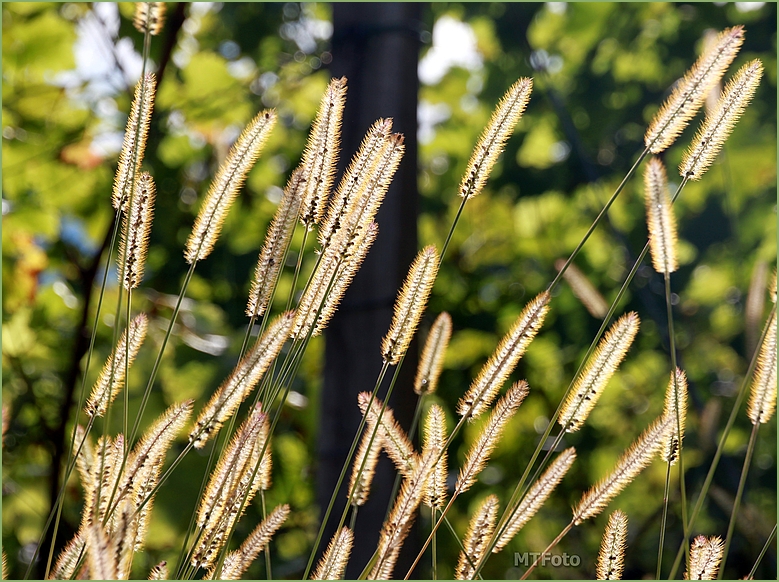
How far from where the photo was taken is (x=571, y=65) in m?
1.26

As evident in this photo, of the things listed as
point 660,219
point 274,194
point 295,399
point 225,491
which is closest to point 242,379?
point 225,491

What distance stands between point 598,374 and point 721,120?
18 cm

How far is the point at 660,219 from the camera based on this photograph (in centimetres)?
41

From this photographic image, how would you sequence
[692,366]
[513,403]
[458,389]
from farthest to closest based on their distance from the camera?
[692,366]
[458,389]
[513,403]

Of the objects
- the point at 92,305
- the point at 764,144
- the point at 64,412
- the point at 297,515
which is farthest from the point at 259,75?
the point at 764,144

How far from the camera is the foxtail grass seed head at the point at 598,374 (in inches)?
15.9

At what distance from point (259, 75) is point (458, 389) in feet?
2.20

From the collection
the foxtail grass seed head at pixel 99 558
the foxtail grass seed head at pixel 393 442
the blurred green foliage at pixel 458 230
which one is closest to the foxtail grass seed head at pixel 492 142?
the foxtail grass seed head at pixel 393 442

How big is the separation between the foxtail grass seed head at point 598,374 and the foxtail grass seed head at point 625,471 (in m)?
0.04

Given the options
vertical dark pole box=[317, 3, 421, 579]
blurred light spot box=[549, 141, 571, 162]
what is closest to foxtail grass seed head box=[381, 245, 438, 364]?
vertical dark pole box=[317, 3, 421, 579]

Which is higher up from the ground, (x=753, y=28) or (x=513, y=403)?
(x=753, y=28)

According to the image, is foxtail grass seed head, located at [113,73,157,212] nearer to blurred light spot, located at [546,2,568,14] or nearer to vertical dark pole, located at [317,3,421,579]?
vertical dark pole, located at [317,3,421,579]

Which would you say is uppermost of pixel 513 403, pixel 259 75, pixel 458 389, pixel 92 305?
pixel 259 75

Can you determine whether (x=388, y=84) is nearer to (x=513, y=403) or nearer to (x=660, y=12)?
(x=513, y=403)
